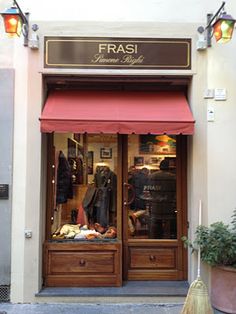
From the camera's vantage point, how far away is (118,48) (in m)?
5.83

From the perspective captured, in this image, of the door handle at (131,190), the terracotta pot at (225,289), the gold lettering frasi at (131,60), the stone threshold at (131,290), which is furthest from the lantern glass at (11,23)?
the terracotta pot at (225,289)

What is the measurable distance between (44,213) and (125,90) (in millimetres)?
2100

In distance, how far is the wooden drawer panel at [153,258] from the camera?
244 inches

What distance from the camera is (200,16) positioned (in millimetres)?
5855

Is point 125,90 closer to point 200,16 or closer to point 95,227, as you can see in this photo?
point 200,16

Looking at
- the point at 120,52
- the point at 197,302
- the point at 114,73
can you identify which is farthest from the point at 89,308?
the point at 120,52

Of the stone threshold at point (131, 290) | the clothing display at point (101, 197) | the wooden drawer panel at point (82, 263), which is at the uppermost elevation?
the clothing display at point (101, 197)

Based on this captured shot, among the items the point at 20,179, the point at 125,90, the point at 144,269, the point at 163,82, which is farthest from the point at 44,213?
the point at 163,82

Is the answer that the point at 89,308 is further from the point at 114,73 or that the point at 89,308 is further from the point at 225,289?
the point at 114,73

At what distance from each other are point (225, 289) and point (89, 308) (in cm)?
172

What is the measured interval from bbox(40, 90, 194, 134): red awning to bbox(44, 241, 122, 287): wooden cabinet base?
1.67 meters

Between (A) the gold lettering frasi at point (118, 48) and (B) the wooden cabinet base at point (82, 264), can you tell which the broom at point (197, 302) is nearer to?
(B) the wooden cabinet base at point (82, 264)

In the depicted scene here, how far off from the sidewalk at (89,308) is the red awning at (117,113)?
88.3 inches

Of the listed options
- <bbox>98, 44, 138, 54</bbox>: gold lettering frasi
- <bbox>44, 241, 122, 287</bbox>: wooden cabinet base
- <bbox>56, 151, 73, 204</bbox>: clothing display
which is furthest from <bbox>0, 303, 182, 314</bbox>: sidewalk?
<bbox>98, 44, 138, 54</bbox>: gold lettering frasi
